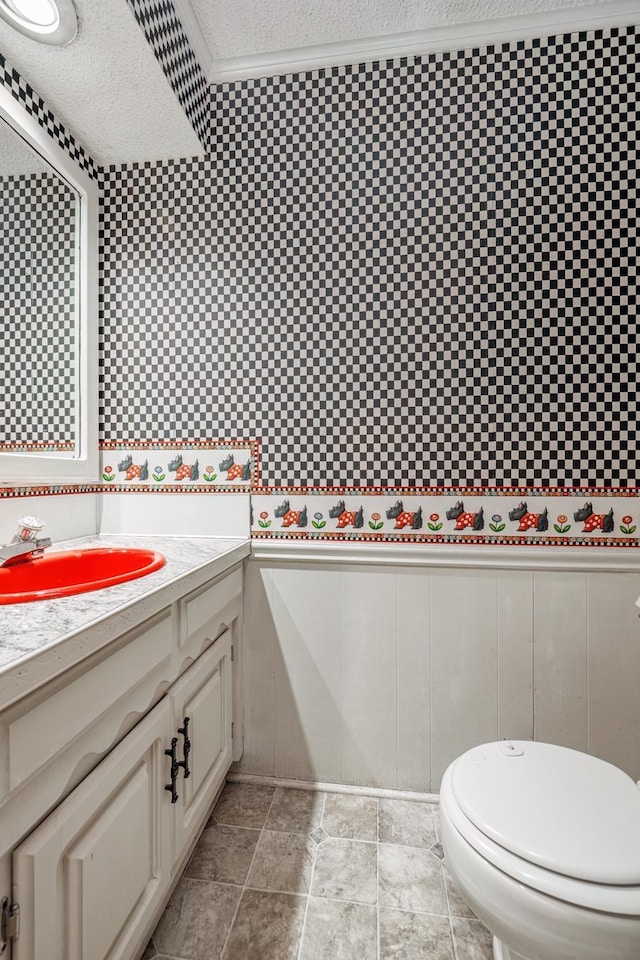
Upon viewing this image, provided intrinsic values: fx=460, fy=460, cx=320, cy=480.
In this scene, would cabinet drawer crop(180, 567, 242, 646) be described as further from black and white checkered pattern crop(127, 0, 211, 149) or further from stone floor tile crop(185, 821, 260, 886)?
black and white checkered pattern crop(127, 0, 211, 149)

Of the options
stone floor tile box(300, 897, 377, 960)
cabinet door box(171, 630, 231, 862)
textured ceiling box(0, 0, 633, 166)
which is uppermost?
textured ceiling box(0, 0, 633, 166)

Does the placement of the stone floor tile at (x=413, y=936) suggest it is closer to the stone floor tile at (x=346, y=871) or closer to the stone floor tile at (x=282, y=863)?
the stone floor tile at (x=346, y=871)

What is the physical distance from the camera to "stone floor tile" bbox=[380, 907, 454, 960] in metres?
1.08

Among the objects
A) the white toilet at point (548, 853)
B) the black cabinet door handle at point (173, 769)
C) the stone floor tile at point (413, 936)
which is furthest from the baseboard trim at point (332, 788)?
the black cabinet door handle at point (173, 769)

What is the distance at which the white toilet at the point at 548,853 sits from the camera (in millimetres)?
734

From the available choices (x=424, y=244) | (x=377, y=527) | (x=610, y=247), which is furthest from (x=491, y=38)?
(x=377, y=527)

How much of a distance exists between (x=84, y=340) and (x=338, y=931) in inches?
75.5

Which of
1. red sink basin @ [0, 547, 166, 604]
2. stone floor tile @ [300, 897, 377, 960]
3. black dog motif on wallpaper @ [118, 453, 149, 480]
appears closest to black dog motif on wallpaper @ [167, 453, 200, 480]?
black dog motif on wallpaper @ [118, 453, 149, 480]

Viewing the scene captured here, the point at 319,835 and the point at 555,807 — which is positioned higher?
the point at 555,807

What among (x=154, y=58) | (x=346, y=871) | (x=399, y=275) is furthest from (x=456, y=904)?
(x=154, y=58)

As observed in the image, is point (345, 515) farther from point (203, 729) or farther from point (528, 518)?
point (203, 729)

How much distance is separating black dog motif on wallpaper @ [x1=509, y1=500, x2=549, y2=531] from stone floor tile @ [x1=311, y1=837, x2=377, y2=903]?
1104 mm

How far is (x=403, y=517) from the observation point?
160 cm

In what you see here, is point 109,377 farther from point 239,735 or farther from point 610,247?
point 610,247
